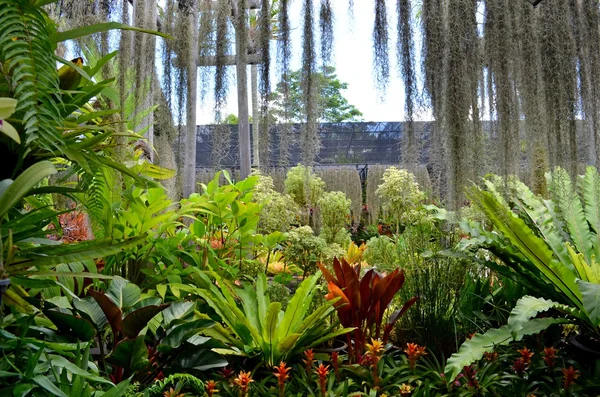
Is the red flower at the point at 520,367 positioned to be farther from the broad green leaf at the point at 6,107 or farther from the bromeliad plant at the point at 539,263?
the broad green leaf at the point at 6,107

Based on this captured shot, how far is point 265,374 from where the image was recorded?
1.74 m

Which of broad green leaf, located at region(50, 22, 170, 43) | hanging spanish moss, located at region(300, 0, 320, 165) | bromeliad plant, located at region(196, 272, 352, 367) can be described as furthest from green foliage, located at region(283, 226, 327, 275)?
broad green leaf, located at region(50, 22, 170, 43)

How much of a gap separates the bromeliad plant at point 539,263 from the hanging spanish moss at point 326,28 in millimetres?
623

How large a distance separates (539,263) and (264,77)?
131cm

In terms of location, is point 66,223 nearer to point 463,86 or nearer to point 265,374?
point 265,374

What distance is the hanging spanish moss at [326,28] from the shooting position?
134cm

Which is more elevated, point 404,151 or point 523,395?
point 404,151

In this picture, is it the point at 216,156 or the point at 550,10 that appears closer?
the point at 550,10

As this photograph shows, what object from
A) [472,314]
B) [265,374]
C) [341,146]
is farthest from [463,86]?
[341,146]

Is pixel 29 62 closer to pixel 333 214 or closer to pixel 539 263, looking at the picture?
pixel 539 263

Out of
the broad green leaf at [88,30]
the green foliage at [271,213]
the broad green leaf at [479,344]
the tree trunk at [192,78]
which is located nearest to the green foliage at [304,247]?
the green foliage at [271,213]

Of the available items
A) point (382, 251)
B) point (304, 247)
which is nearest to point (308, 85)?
point (304, 247)

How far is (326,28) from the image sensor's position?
135 cm

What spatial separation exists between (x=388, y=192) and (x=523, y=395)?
3.29 meters
